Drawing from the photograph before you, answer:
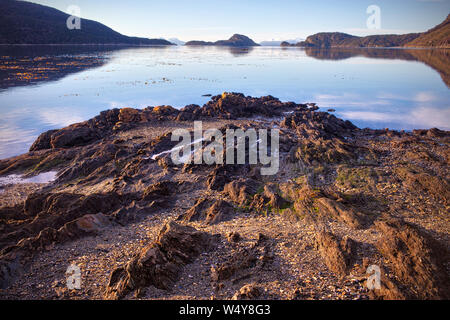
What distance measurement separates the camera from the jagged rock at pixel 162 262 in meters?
8.29

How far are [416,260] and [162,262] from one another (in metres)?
7.94

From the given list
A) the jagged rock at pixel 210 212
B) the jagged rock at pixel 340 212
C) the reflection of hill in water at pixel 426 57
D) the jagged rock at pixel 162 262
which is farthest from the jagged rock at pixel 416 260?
the reflection of hill in water at pixel 426 57

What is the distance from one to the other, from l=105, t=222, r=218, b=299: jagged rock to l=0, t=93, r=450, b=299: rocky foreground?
0.12 ft

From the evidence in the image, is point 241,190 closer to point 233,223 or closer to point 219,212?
point 219,212

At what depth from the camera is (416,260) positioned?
8.39 m

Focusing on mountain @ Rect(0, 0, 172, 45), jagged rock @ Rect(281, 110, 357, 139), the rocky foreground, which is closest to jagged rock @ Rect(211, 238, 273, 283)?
the rocky foreground

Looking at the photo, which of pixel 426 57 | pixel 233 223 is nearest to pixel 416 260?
pixel 233 223

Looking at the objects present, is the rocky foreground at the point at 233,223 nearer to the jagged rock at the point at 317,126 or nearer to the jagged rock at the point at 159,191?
the jagged rock at the point at 159,191

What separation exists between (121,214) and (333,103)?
121ft

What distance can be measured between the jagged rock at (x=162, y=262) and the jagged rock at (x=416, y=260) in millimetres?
6217

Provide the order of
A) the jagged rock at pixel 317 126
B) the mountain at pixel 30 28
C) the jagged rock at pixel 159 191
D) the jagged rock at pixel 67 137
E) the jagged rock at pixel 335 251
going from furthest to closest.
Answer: the mountain at pixel 30 28
the jagged rock at pixel 67 137
the jagged rock at pixel 317 126
the jagged rock at pixel 159 191
the jagged rock at pixel 335 251
